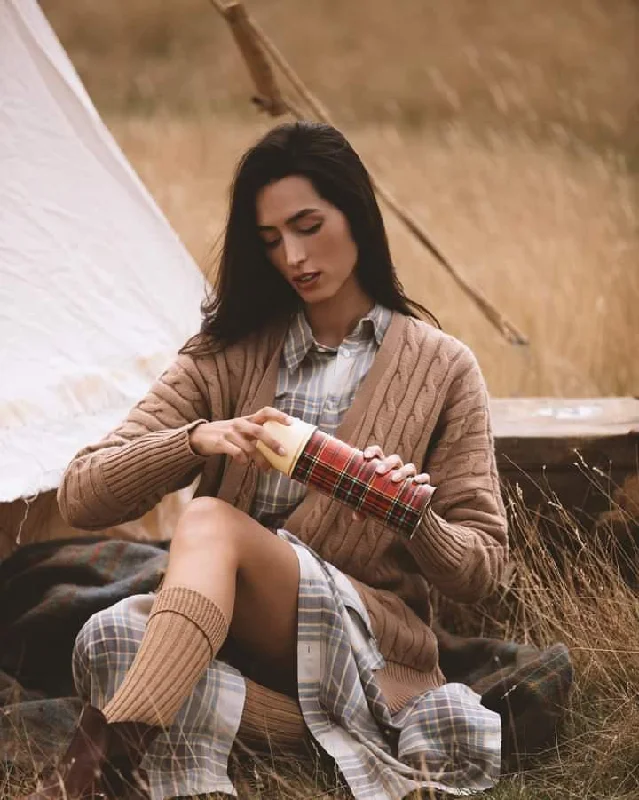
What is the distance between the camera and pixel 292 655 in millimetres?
1970

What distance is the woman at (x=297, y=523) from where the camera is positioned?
1772 millimetres

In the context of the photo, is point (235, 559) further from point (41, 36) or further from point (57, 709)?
point (41, 36)

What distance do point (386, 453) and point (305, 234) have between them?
1.47ft

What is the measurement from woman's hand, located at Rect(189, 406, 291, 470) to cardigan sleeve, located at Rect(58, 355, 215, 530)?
46 mm

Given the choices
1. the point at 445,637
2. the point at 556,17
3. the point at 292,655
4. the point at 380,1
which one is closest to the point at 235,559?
the point at 292,655

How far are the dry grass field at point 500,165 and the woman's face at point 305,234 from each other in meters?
0.85

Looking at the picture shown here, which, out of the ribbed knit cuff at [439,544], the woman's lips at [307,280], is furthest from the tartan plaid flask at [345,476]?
the woman's lips at [307,280]

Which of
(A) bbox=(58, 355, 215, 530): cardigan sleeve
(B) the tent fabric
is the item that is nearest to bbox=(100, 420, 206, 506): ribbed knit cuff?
(A) bbox=(58, 355, 215, 530): cardigan sleeve

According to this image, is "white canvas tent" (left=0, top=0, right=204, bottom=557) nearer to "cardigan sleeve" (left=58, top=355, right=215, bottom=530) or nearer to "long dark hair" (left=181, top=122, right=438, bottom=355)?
"cardigan sleeve" (left=58, top=355, right=215, bottom=530)

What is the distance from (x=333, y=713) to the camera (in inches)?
76.2

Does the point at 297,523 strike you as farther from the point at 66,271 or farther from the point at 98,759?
the point at 66,271

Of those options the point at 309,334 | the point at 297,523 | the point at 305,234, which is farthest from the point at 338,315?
the point at 297,523

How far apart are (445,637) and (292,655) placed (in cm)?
66

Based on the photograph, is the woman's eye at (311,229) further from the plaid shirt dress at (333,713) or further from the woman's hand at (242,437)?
the plaid shirt dress at (333,713)
